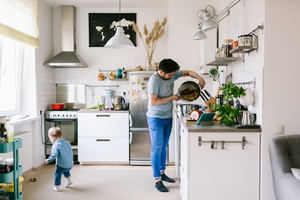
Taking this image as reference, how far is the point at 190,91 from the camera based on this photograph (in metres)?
2.81

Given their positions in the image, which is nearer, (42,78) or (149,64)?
(42,78)

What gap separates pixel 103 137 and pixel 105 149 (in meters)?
0.20

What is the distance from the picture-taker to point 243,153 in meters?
2.12

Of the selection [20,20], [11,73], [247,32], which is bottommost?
[11,73]

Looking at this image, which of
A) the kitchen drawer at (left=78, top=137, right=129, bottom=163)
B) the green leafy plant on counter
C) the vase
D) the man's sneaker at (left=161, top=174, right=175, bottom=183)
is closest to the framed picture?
the vase

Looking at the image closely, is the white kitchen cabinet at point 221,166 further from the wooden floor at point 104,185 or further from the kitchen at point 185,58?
the wooden floor at point 104,185

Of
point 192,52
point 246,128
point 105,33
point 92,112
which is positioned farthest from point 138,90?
point 246,128

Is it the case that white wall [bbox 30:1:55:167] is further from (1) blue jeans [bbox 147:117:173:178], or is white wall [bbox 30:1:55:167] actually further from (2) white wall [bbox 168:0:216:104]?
(2) white wall [bbox 168:0:216:104]

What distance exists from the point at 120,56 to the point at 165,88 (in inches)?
76.0

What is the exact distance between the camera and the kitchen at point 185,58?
213 centimetres

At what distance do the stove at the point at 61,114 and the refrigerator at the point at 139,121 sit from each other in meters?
0.97

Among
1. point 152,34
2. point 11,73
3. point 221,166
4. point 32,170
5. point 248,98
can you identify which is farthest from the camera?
point 152,34

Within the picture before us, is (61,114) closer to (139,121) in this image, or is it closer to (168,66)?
(139,121)

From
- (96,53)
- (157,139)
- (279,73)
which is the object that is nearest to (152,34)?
(96,53)
